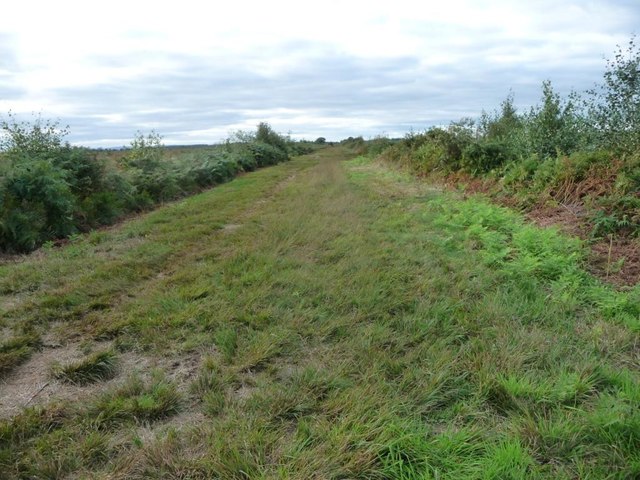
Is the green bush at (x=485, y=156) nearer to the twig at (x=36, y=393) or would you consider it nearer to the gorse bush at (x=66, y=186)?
the gorse bush at (x=66, y=186)

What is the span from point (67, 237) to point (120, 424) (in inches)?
252

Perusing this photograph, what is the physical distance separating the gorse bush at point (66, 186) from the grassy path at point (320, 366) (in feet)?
4.93

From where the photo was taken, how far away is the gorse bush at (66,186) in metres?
7.22

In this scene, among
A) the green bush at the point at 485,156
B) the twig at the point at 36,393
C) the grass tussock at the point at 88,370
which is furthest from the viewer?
the green bush at the point at 485,156

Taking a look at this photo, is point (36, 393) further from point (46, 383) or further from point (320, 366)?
point (320, 366)

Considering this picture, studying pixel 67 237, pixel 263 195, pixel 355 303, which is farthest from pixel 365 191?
pixel 355 303

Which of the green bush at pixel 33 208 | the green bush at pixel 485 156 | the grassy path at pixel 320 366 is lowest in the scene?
the grassy path at pixel 320 366

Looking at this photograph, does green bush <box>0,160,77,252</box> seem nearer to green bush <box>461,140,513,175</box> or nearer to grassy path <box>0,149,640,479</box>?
grassy path <box>0,149,640,479</box>

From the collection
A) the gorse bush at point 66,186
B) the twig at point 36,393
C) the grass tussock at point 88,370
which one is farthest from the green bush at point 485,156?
the twig at point 36,393

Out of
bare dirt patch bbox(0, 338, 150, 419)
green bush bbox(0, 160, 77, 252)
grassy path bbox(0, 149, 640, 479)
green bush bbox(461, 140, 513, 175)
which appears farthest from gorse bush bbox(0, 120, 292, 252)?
green bush bbox(461, 140, 513, 175)

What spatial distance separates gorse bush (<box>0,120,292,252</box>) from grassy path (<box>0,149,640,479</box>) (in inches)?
59.2

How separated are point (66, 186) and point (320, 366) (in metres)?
7.18

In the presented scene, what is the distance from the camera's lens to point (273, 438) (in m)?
2.45

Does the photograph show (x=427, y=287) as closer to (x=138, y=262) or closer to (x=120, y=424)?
(x=120, y=424)
